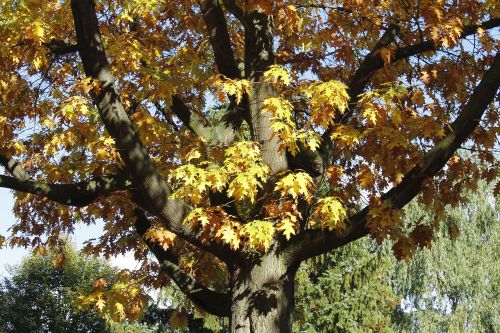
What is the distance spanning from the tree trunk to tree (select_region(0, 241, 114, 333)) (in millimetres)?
27714

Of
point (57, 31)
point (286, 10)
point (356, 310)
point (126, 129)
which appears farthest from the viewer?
point (356, 310)

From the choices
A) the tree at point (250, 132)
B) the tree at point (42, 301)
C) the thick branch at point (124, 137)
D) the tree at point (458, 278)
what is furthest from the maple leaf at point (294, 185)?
the tree at point (42, 301)

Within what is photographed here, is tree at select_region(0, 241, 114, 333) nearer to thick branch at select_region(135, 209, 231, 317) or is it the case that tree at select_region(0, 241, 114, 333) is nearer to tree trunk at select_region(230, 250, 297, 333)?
thick branch at select_region(135, 209, 231, 317)

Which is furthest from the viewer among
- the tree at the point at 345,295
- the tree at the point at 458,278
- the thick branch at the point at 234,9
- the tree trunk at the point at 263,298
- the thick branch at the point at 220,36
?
the tree at the point at 458,278

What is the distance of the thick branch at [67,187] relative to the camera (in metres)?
6.70

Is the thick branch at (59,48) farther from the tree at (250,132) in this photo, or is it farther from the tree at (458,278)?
the tree at (458,278)

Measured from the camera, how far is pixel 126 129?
6402 millimetres

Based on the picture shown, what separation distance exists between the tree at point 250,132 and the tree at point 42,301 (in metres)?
25.5

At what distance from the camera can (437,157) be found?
6.23 metres

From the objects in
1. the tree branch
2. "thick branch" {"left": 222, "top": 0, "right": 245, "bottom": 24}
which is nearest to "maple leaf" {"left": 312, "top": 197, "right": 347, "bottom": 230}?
A: the tree branch

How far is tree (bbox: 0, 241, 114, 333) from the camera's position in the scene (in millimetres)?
33000

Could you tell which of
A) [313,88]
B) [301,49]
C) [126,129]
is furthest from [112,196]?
[301,49]

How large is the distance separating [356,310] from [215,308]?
1302 cm

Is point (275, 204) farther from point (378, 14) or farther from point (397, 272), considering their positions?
point (397, 272)
